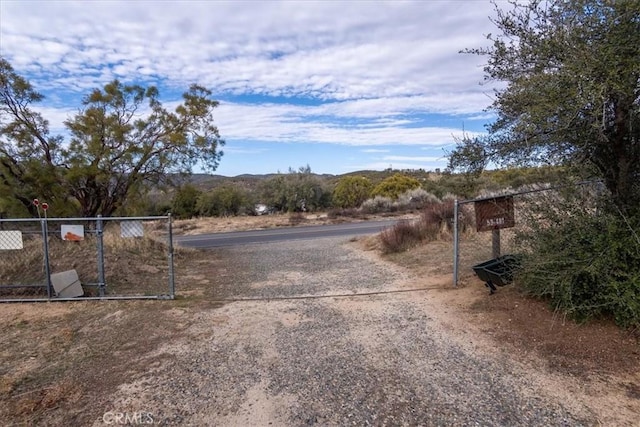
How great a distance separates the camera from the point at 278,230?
22.1m

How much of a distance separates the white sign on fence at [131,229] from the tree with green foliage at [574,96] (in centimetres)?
601

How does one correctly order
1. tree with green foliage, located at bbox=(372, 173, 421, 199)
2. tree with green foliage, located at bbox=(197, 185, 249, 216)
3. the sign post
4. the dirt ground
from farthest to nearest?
tree with green foliage, located at bbox=(197, 185, 249, 216)
tree with green foliage, located at bbox=(372, 173, 421, 199)
the sign post
the dirt ground

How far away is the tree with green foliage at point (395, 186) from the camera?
33719mm

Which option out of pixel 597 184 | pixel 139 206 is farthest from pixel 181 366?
pixel 139 206

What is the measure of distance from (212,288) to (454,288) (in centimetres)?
504

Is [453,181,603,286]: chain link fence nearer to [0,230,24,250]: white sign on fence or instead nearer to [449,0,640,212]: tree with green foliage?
[449,0,640,212]: tree with green foliage

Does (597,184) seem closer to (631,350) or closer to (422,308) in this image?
(631,350)

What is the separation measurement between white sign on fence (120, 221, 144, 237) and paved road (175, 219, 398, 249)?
9.02m

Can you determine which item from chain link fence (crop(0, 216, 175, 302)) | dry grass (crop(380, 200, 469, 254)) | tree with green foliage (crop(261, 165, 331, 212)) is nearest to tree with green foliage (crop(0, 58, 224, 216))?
chain link fence (crop(0, 216, 175, 302))

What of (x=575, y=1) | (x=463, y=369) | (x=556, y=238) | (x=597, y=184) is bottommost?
(x=463, y=369)

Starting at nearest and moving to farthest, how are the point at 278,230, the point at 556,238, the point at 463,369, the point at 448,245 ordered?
the point at 463,369
the point at 556,238
the point at 448,245
the point at 278,230

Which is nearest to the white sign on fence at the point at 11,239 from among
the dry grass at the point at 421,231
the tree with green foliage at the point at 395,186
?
the dry grass at the point at 421,231
